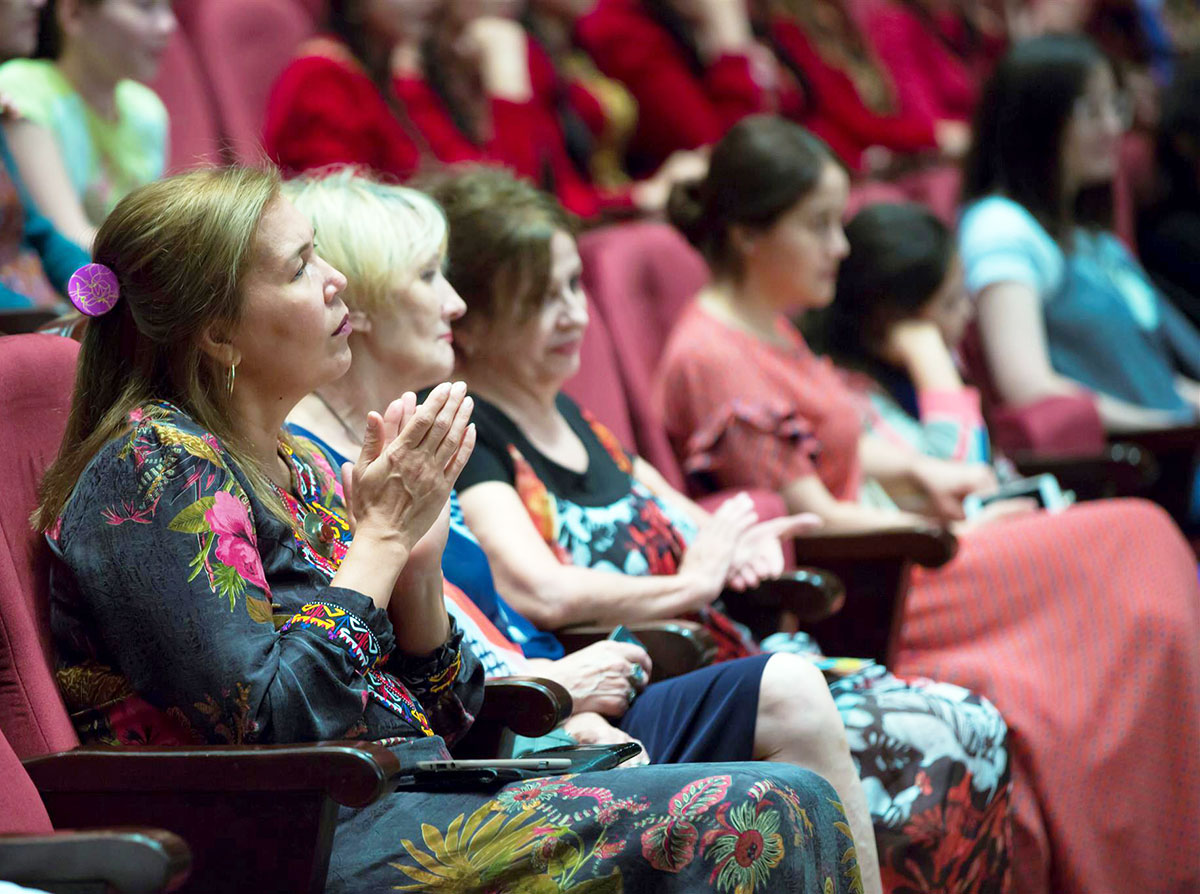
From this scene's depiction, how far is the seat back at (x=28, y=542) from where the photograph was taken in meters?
1.22

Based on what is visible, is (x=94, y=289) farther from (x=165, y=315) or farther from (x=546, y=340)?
(x=546, y=340)

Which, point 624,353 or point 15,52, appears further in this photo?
point 624,353

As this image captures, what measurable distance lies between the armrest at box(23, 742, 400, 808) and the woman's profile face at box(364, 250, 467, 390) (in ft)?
1.90

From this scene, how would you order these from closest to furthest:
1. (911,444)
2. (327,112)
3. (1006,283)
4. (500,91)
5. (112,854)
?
(112,854) < (911,444) < (327,112) < (1006,283) < (500,91)

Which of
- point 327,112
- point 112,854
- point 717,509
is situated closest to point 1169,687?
point 717,509

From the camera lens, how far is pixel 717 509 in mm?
2078

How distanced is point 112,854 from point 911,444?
184cm

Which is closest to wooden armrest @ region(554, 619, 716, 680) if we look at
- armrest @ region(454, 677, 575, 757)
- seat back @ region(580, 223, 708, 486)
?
armrest @ region(454, 677, 575, 757)

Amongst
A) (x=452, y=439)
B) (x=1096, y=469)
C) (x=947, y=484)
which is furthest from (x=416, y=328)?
(x=1096, y=469)

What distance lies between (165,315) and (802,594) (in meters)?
0.93

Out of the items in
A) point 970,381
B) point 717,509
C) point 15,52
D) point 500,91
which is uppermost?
point 15,52

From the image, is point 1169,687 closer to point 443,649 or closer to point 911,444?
point 911,444

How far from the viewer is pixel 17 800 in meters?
1.11

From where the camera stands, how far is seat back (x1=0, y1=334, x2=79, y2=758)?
1.22 meters
